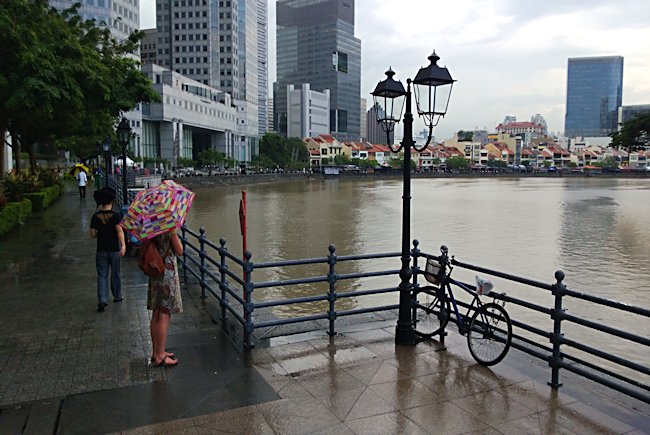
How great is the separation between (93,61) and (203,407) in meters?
14.9

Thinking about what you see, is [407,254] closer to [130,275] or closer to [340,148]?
[130,275]

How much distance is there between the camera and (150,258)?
5.23 metres

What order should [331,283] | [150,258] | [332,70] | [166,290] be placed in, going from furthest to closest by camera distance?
[332,70] → [331,283] → [166,290] → [150,258]

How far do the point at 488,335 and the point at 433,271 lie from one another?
1012mm

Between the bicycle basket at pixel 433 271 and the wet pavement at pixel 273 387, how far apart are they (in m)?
0.77

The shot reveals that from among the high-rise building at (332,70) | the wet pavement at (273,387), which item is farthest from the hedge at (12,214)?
the high-rise building at (332,70)

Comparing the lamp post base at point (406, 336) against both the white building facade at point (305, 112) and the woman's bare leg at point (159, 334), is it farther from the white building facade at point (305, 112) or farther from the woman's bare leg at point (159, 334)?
the white building facade at point (305, 112)

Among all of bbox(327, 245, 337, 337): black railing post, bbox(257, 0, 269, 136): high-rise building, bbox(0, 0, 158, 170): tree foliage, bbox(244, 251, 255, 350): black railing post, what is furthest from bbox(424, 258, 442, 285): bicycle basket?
bbox(257, 0, 269, 136): high-rise building

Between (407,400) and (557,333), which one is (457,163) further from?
(407,400)

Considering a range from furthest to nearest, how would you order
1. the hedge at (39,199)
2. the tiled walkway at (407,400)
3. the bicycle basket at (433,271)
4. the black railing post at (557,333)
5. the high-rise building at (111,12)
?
the high-rise building at (111,12)
the hedge at (39,199)
the bicycle basket at (433,271)
the black railing post at (557,333)
the tiled walkway at (407,400)

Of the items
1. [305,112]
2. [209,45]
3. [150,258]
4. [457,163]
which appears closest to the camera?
[150,258]

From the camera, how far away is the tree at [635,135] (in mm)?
41719

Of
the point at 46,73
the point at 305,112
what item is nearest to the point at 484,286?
the point at 46,73

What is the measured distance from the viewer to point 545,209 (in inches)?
1426
